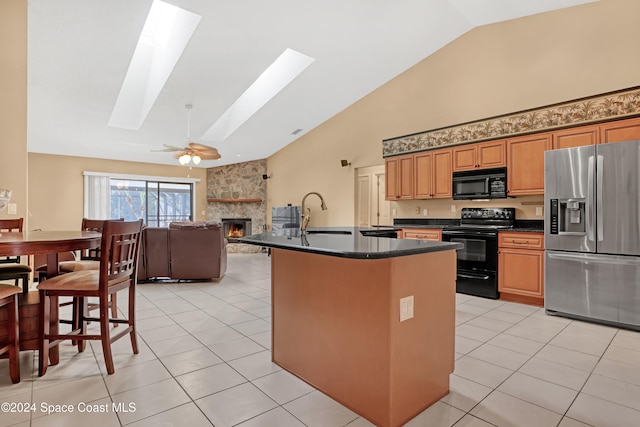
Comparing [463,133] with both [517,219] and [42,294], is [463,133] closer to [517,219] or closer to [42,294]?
[517,219]

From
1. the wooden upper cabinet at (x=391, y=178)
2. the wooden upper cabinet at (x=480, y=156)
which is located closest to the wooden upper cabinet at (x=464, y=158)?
the wooden upper cabinet at (x=480, y=156)

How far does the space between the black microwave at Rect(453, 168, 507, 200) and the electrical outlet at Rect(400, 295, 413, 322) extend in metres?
3.50

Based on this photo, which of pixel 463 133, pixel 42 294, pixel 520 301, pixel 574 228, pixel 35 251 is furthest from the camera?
pixel 463 133

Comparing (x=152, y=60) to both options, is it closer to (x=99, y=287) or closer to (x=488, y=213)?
(x=99, y=287)

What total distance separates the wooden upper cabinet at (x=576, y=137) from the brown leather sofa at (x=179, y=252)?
4.84 meters

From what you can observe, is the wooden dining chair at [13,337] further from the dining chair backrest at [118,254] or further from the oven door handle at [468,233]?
the oven door handle at [468,233]

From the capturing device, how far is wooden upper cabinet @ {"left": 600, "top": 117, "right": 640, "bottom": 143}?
11.5ft

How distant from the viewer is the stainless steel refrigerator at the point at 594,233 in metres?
3.18

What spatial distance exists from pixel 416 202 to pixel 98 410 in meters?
5.14

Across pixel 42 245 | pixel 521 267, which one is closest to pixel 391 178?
pixel 521 267

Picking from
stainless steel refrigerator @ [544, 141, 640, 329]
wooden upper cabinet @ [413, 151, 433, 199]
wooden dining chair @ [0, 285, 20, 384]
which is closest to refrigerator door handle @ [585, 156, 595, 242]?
stainless steel refrigerator @ [544, 141, 640, 329]

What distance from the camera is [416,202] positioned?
19.1 feet

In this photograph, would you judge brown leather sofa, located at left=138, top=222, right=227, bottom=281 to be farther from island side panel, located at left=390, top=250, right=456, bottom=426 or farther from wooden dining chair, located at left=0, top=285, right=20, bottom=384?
island side panel, located at left=390, top=250, right=456, bottom=426

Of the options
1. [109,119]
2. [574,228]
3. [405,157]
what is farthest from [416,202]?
[109,119]
